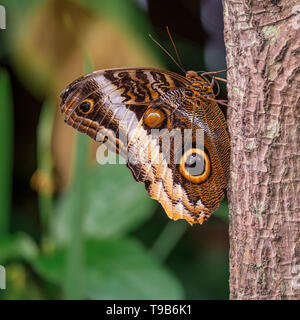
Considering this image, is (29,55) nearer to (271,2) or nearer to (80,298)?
(80,298)

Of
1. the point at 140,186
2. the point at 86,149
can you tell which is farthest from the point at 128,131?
the point at 140,186

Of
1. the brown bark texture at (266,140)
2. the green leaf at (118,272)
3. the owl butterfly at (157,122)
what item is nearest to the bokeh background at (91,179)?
the green leaf at (118,272)

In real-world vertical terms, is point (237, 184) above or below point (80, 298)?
above

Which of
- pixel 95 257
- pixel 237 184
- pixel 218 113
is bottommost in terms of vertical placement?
pixel 95 257
